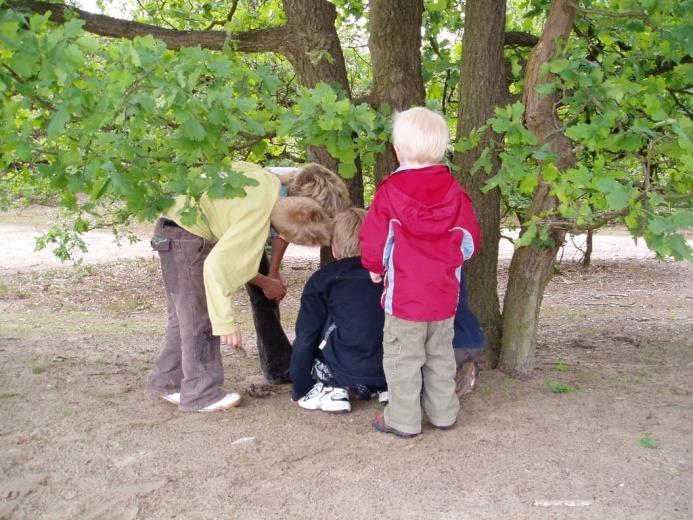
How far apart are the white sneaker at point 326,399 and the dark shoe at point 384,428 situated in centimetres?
27

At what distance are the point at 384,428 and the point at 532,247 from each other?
5.14 feet

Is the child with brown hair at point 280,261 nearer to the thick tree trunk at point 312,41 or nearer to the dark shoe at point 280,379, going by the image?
the dark shoe at point 280,379

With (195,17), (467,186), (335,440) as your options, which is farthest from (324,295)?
(195,17)

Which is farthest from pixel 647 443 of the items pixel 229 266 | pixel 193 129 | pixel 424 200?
pixel 193 129

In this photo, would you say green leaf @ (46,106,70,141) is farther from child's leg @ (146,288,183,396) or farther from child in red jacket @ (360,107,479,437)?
child's leg @ (146,288,183,396)

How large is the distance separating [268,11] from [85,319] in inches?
170

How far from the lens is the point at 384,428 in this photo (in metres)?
3.45

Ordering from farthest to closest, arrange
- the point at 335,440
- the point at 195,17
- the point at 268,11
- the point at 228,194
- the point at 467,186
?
the point at 268,11, the point at 195,17, the point at 467,186, the point at 335,440, the point at 228,194

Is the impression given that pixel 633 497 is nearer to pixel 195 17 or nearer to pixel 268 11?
pixel 195 17

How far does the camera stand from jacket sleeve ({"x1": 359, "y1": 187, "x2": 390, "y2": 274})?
3.18m

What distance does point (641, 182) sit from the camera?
3.59m

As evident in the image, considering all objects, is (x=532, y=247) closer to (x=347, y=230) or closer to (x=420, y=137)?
(x=347, y=230)

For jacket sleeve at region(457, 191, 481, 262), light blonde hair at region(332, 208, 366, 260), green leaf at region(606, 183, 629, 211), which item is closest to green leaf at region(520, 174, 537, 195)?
jacket sleeve at region(457, 191, 481, 262)

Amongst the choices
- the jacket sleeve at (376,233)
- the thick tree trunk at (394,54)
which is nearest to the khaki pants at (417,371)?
the jacket sleeve at (376,233)
